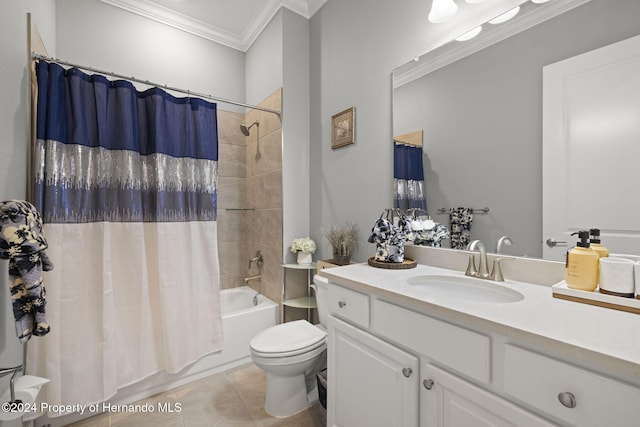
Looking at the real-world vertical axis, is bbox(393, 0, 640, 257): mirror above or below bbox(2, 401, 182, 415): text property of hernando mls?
above

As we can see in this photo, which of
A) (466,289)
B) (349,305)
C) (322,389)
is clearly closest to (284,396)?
(322,389)

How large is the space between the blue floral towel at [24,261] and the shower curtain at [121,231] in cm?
55

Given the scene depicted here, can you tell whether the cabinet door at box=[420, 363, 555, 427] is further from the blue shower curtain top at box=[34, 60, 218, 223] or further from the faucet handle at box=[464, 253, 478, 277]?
the blue shower curtain top at box=[34, 60, 218, 223]

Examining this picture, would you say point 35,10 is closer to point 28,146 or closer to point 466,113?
point 28,146

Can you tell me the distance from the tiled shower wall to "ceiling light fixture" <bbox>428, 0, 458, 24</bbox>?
4.43 ft

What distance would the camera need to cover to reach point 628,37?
2.98 feet

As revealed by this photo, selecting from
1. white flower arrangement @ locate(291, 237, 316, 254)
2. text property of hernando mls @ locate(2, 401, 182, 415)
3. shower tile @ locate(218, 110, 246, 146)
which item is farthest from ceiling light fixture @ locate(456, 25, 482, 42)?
text property of hernando mls @ locate(2, 401, 182, 415)

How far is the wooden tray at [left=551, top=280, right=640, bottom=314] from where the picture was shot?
30.5 inches

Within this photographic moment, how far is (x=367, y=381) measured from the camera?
3.67ft

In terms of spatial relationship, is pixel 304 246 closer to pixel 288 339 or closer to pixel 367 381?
pixel 288 339

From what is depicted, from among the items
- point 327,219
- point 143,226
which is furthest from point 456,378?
point 143,226

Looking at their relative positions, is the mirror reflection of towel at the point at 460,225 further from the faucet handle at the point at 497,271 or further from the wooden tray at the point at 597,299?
the wooden tray at the point at 597,299

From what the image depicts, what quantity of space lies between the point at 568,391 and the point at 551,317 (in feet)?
0.62

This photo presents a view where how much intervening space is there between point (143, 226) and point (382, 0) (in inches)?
81.9
